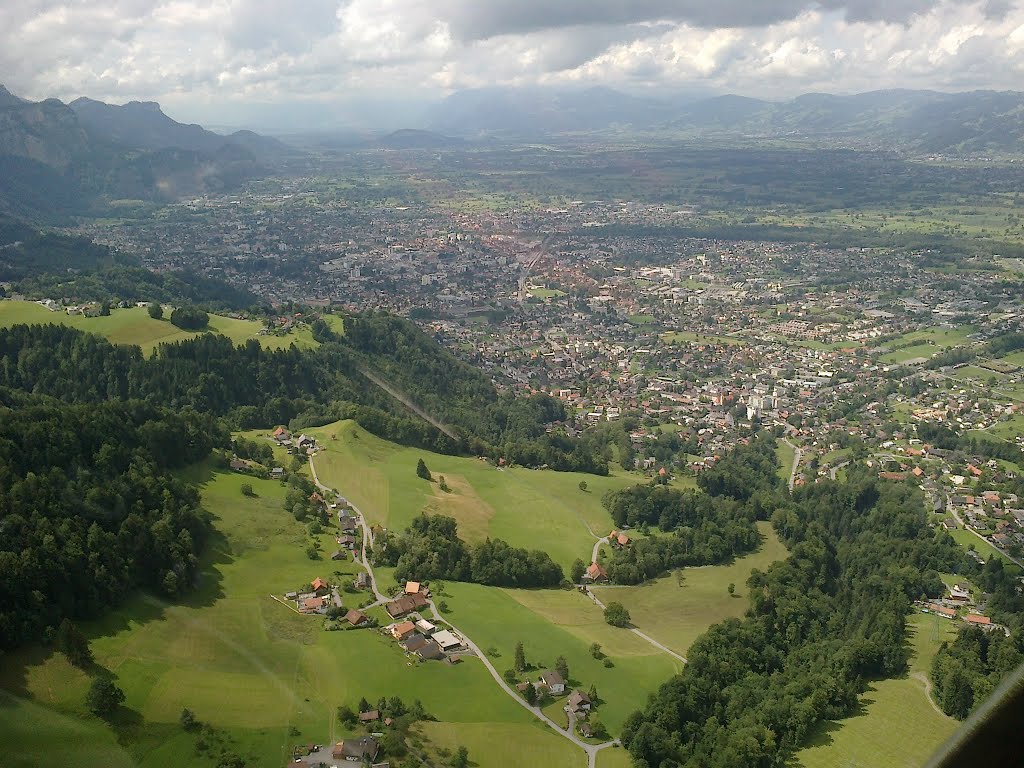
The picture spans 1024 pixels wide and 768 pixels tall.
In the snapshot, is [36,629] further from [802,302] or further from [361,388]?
[802,302]

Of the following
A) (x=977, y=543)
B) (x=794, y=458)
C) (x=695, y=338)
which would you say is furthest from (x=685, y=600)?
(x=695, y=338)

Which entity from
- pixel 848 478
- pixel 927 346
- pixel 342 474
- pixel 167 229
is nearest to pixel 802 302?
pixel 927 346

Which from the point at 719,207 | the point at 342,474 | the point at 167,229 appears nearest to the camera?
the point at 342,474

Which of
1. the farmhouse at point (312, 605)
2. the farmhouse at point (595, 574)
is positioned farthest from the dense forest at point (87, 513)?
the farmhouse at point (595, 574)

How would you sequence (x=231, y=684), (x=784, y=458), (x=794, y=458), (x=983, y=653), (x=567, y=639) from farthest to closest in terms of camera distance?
(x=784, y=458) < (x=794, y=458) < (x=567, y=639) < (x=983, y=653) < (x=231, y=684)

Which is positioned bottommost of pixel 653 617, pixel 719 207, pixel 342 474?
pixel 653 617

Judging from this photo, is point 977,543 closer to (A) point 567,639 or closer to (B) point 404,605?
(A) point 567,639
